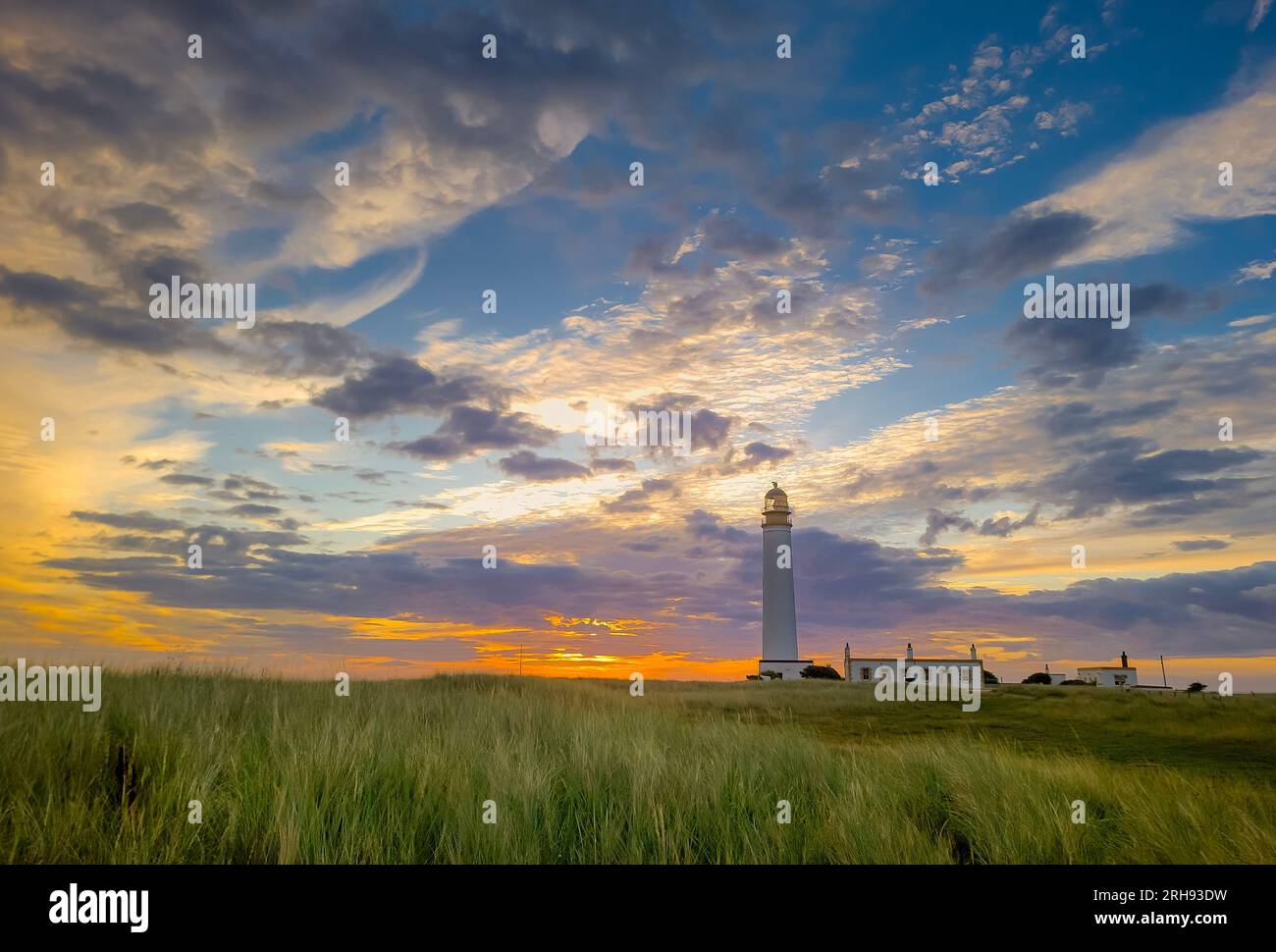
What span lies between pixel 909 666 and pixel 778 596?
35.2 ft

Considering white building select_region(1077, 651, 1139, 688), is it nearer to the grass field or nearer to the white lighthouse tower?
the white lighthouse tower

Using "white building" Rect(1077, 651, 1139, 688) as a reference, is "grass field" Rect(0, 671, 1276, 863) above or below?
above

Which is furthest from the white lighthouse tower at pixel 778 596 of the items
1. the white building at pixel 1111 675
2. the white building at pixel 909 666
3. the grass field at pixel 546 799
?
the grass field at pixel 546 799

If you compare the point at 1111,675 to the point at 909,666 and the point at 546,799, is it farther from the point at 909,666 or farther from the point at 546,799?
the point at 546,799

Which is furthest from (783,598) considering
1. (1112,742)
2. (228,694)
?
(228,694)

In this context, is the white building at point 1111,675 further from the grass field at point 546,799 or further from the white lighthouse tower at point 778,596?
the grass field at point 546,799

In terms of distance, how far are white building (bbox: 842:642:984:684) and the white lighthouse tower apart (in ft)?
14.7

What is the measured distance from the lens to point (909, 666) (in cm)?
5150

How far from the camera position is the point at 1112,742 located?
16953 mm

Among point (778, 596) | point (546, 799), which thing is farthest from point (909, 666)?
point (546, 799)

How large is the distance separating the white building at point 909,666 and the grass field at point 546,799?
3835 cm

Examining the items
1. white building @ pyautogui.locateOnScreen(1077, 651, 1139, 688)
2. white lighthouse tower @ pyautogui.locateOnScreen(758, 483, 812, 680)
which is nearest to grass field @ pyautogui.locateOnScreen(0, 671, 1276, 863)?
white lighthouse tower @ pyautogui.locateOnScreen(758, 483, 812, 680)

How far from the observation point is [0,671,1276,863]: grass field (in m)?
6.21
